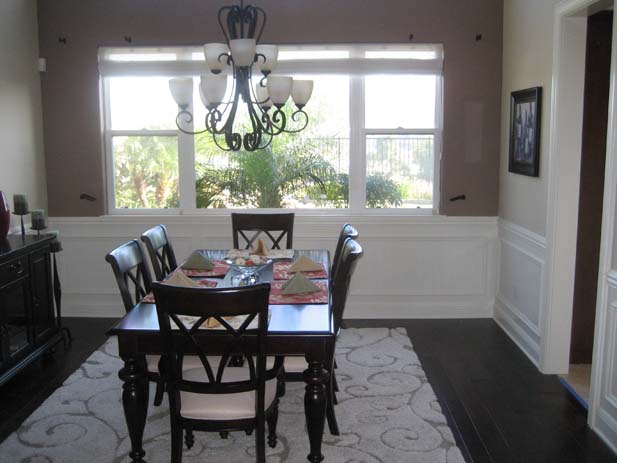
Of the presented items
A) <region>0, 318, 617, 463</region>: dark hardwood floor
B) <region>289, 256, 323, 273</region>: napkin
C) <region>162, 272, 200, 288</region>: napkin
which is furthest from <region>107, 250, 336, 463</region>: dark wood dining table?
<region>0, 318, 617, 463</region>: dark hardwood floor

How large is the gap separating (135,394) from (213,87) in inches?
64.9

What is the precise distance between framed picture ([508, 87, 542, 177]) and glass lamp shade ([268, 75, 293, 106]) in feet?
6.18

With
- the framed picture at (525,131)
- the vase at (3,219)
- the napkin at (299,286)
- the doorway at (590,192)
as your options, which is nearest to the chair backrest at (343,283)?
the napkin at (299,286)

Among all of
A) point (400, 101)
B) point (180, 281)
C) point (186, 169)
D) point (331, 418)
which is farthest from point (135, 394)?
point (400, 101)

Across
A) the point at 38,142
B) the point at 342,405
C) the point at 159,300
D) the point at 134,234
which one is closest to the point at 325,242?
the point at 134,234

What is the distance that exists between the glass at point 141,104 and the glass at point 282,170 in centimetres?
27

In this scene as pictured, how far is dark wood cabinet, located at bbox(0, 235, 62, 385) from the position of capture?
3785 millimetres

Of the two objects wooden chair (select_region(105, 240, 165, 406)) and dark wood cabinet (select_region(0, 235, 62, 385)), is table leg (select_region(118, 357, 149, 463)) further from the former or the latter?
dark wood cabinet (select_region(0, 235, 62, 385))

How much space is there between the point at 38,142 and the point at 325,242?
2.50 m

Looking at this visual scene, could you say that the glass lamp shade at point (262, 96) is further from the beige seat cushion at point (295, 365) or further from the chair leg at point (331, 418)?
the chair leg at point (331, 418)

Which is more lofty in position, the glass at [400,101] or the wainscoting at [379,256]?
the glass at [400,101]

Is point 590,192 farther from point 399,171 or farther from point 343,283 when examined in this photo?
point 343,283

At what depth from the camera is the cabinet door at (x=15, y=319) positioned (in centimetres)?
378

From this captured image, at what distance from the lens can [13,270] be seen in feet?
12.7
